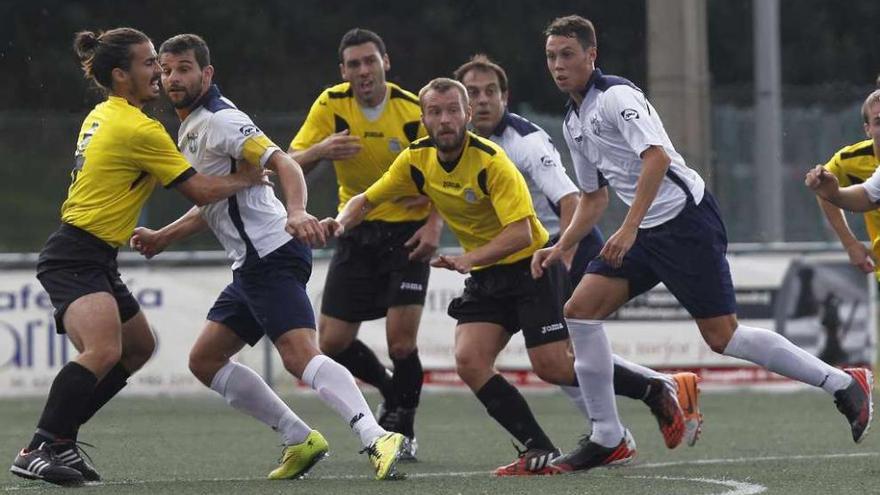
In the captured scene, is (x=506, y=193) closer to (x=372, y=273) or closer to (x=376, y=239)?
(x=376, y=239)

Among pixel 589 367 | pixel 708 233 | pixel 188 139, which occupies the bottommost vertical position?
pixel 589 367

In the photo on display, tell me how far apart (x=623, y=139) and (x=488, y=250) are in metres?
0.76

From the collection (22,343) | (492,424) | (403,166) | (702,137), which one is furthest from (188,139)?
(702,137)

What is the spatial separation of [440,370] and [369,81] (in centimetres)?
501

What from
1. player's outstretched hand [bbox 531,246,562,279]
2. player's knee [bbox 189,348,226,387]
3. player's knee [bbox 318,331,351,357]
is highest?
player's outstretched hand [bbox 531,246,562,279]

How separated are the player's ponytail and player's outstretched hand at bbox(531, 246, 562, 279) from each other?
194cm

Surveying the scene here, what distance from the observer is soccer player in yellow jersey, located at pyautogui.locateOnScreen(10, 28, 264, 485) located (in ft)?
24.7

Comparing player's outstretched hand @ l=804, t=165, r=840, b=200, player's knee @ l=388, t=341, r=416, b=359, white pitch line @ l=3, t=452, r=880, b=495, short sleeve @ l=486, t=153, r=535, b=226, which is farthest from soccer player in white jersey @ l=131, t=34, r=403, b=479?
player's outstretched hand @ l=804, t=165, r=840, b=200

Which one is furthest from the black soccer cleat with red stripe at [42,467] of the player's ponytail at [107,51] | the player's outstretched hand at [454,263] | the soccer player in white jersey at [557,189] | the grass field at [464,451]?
the soccer player in white jersey at [557,189]

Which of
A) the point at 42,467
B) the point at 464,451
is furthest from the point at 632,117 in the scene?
the point at 42,467

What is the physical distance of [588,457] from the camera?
826 centimetres

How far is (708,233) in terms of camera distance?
26.2 ft

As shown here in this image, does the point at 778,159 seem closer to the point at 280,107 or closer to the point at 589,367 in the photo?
the point at 280,107

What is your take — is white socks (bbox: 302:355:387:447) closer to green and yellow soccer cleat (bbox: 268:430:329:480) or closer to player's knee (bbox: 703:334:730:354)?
green and yellow soccer cleat (bbox: 268:430:329:480)
